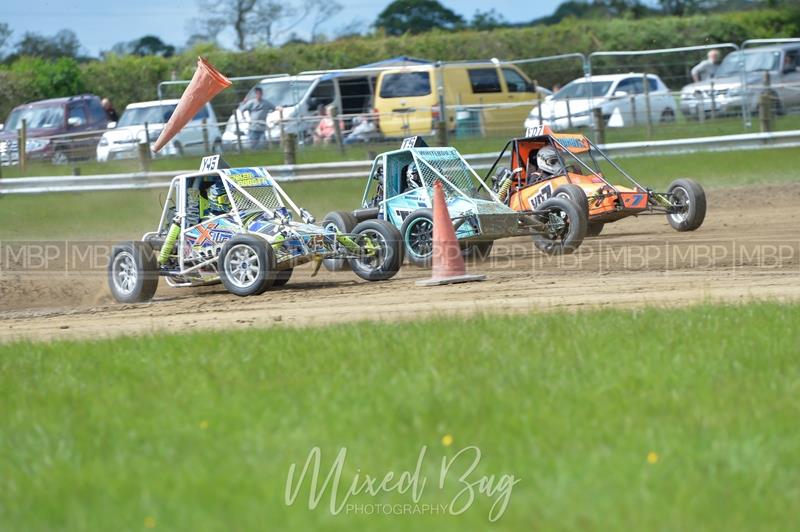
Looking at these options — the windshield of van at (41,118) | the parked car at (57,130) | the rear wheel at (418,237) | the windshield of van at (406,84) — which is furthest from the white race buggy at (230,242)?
the windshield of van at (41,118)

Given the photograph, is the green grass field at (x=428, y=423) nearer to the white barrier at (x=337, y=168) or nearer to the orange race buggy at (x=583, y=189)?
the orange race buggy at (x=583, y=189)

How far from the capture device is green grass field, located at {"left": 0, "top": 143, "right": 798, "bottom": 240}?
19297 millimetres

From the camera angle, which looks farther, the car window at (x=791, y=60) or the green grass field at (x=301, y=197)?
the car window at (x=791, y=60)

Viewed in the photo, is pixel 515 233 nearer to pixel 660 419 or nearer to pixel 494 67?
pixel 660 419

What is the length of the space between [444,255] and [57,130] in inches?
635

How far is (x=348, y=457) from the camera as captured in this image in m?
4.91

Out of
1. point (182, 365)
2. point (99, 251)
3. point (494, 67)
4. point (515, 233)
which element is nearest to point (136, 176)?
point (99, 251)

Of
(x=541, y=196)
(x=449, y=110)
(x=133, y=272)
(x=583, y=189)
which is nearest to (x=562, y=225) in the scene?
(x=541, y=196)

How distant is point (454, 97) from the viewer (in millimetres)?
23906

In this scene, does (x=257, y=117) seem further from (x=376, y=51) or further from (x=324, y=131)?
(x=376, y=51)

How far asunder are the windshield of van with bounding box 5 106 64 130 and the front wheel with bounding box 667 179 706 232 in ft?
48.4

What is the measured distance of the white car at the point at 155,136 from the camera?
23453 millimetres

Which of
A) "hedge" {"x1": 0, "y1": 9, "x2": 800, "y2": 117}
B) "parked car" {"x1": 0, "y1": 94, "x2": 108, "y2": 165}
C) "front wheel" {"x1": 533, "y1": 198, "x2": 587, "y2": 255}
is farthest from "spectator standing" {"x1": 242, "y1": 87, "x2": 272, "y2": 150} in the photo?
"front wheel" {"x1": 533, "y1": 198, "x2": 587, "y2": 255}

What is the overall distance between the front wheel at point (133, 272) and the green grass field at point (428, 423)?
13.1 feet
